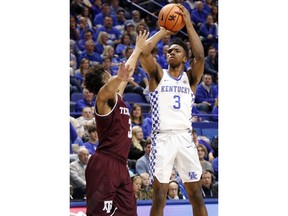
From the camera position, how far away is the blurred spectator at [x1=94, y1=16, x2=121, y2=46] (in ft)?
33.0

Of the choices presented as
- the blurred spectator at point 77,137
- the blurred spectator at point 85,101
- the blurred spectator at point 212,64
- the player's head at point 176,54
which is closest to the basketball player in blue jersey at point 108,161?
the player's head at point 176,54

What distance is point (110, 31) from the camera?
10.4 meters

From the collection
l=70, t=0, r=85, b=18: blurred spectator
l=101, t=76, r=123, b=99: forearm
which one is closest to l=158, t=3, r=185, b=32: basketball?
l=101, t=76, r=123, b=99: forearm

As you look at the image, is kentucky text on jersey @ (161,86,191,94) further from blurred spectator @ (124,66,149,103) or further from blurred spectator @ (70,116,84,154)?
blurred spectator @ (124,66,149,103)

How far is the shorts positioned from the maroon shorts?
2.37ft

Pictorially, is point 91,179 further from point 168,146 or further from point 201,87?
point 201,87

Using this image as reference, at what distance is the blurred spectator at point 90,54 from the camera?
30.1ft

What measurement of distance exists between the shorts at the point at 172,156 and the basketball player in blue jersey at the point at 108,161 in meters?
0.68

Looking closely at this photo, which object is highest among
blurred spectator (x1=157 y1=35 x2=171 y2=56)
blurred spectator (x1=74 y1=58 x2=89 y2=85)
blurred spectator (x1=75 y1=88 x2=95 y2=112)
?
blurred spectator (x1=157 y1=35 x2=171 y2=56)

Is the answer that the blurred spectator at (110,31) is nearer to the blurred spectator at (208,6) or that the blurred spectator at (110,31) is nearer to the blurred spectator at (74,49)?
the blurred spectator at (74,49)

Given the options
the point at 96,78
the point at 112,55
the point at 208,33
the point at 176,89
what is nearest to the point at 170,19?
the point at 176,89

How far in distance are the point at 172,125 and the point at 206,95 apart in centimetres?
258

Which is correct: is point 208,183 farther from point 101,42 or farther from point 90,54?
point 101,42
